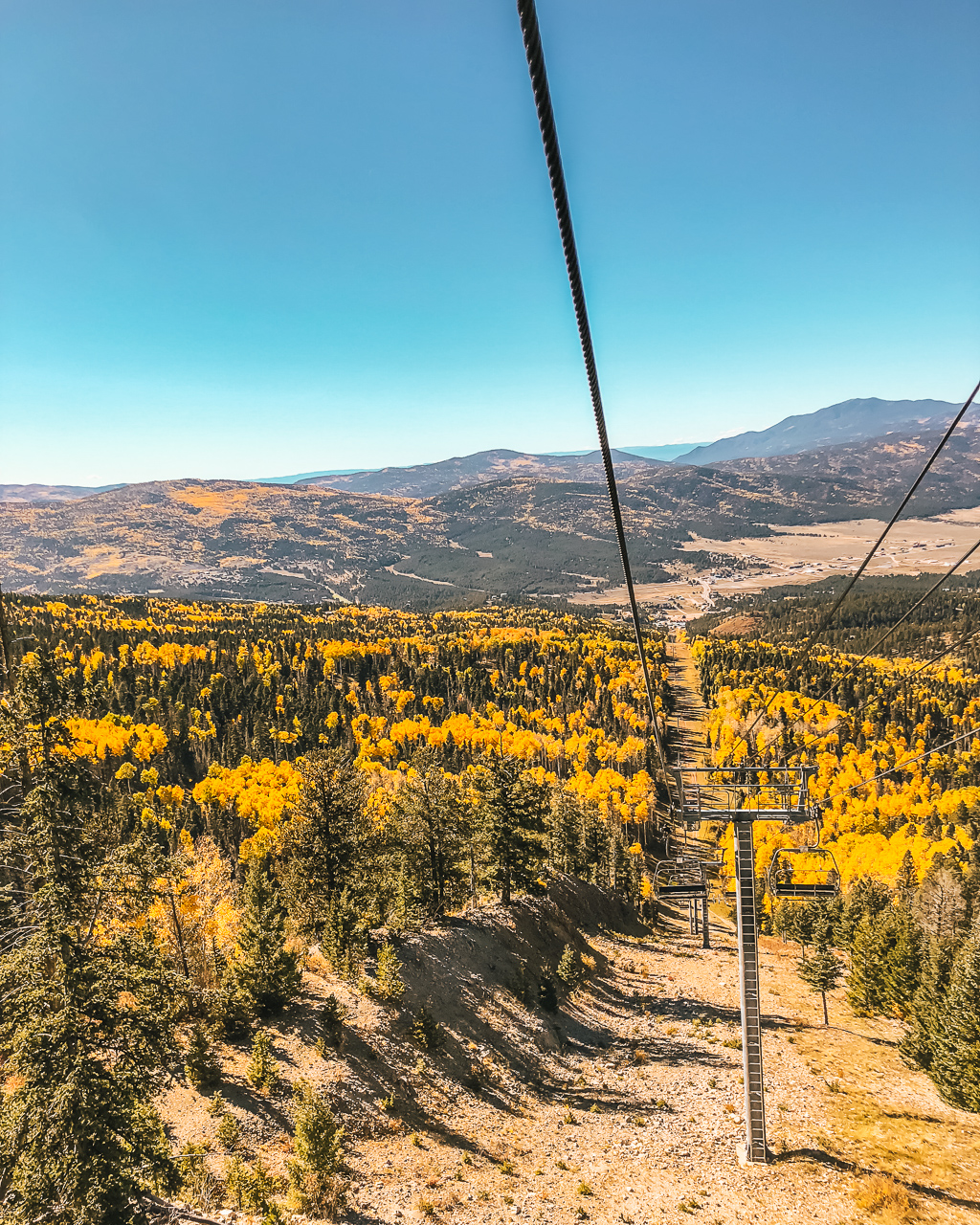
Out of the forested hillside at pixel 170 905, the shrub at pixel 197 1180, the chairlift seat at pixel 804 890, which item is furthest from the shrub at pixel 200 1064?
the chairlift seat at pixel 804 890

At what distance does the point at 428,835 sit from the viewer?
41031 mm

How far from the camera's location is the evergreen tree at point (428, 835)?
40812 mm

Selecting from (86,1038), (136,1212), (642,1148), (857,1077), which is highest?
(86,1038)

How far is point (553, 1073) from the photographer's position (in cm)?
3278

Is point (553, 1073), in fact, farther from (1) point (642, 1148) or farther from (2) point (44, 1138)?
(2) point (44, 1138)

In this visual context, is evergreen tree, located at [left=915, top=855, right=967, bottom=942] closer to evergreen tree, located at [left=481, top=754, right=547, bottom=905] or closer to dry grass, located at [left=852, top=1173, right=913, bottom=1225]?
dry grass, located at [left=852, top=1173, right=913, bottom=1225]

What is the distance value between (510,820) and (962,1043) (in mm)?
27483

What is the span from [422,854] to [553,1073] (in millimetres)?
15036

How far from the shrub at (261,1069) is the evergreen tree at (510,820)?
21.9m

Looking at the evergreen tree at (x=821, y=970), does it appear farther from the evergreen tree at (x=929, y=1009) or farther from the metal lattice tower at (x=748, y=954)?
the metal lattice tower at (x=748, y=954)

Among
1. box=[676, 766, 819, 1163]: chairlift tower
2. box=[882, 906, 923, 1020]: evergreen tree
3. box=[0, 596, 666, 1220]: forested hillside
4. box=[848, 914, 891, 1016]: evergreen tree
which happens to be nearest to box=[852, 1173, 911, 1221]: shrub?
box=[676, 766, 819, 1163]: chairlift tower

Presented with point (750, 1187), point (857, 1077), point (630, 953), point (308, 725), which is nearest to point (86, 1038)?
point (750, 1187)

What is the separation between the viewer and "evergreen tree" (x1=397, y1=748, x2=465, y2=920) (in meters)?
40.8

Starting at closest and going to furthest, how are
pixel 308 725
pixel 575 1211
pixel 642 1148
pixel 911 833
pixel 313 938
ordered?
pixel 575 1211
pixel 642 1148
pixel 313 938
pixel 911 833
pixel 308 725
